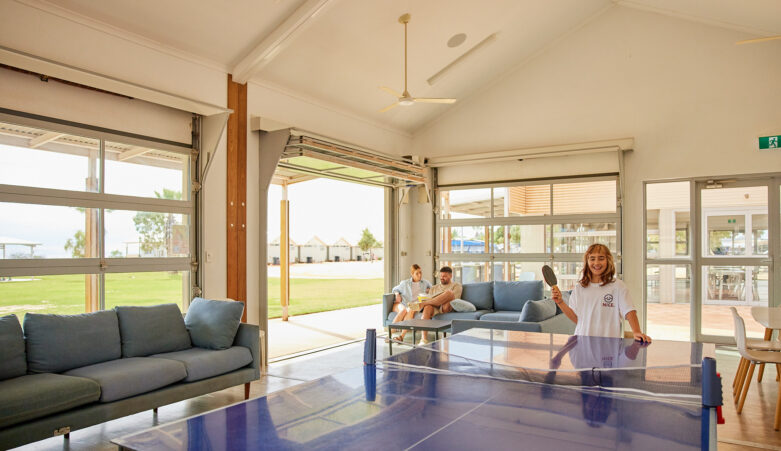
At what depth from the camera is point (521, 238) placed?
8.27 meters

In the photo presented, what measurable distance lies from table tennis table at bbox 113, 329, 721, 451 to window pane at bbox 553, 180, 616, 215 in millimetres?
5719

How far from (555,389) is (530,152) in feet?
21.2

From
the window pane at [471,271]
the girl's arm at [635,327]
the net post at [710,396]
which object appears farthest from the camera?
the window pane at [471,271]

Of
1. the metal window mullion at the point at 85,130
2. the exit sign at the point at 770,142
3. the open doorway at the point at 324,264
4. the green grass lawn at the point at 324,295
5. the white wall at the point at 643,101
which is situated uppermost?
the white wall at the point at 643,101

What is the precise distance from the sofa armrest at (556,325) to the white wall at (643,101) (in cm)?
187

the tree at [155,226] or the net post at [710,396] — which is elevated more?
the tree at [155,226]

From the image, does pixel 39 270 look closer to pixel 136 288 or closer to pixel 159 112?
pixel 136 288

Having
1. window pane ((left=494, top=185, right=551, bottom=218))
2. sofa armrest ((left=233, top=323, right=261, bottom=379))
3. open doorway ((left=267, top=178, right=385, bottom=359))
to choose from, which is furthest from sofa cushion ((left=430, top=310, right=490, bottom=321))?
sofa armrest ((left=233, top=323, right=261, bottom=379))

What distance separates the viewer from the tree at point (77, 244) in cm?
442

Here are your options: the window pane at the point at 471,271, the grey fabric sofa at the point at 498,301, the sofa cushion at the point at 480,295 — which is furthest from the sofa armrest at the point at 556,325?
the window pane at the point at 471,271

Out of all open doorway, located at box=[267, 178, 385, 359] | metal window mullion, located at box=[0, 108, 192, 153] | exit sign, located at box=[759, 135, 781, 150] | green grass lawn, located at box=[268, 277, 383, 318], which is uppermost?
exit sign, located at box=[759, 135, 781, 150]

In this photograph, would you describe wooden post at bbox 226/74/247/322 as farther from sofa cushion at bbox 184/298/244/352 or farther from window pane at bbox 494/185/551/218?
window pane at bbox 494/185/551/218

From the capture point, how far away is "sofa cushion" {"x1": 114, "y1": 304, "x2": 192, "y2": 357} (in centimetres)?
407

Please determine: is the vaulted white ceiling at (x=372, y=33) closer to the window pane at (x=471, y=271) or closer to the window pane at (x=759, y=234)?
the window pane at (x=759, y=234)
